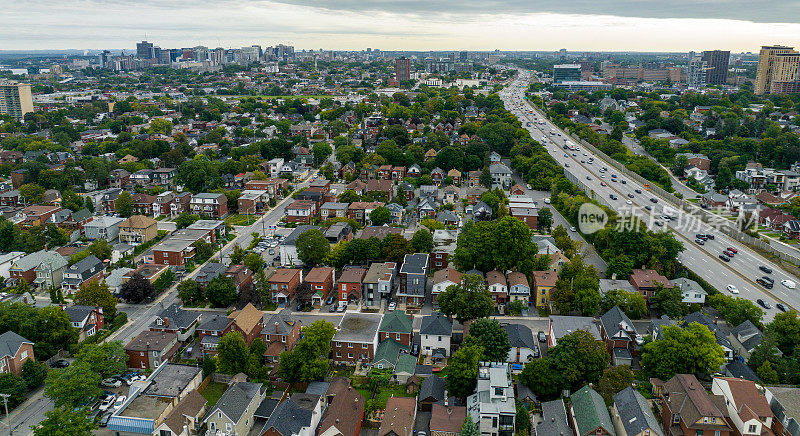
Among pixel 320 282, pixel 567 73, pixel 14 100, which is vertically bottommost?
pixel 320 282

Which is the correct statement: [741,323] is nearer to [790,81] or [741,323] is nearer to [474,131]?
[474,131]

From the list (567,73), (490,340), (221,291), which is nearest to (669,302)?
(490,340)

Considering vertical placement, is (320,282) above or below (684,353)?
below

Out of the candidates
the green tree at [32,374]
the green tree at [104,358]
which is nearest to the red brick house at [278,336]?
the green tree at [104,358]

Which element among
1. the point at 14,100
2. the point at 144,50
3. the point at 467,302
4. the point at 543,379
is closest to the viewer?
the point at 543,379

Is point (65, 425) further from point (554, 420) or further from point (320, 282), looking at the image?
point (554, 420)

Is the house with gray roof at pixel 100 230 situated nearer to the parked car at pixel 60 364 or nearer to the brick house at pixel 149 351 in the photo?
the parked car at pixel 60 364

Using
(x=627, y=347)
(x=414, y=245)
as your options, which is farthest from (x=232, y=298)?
(x=627, y=347)
